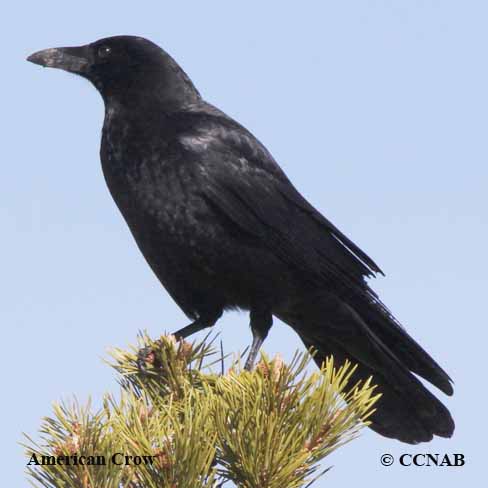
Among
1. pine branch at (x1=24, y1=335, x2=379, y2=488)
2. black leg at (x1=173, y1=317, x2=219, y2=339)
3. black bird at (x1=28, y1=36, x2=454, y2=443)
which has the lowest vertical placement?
pine branch at (x1=24, y1=335, x2=379, y2=488)

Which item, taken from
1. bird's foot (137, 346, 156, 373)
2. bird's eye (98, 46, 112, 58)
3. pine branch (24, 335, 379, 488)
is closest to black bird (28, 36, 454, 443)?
bird's eye (98, 46, 112, 58)

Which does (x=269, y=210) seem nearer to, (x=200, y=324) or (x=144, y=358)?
(x=200, y=324)

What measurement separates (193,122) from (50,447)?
278 centimetres

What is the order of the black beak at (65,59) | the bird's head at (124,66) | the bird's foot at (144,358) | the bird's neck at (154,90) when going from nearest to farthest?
the bird's foot at (144,358) < the bird's neck at (154,90) < the bird's head at (124,66) < the black beak at (65,59)

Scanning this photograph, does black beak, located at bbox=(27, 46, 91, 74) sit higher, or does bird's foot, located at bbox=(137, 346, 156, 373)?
black beak, located at bbox=(27, 46, 91, 74)

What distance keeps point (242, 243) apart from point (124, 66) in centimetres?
143

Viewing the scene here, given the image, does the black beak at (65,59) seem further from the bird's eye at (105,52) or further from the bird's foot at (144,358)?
the bird's foot at (144,358)

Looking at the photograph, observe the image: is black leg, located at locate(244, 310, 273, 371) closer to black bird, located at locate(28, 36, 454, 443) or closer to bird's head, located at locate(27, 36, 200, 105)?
black bird, located at locate(28, 36, 454, 443)

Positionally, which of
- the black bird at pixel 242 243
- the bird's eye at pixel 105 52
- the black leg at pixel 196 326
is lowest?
the black leg at pixel 196 326

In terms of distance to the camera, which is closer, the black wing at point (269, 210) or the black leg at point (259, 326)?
the black leg at point (259, 326)

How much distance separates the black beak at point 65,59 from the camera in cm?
588

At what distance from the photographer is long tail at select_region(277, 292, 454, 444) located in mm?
4984

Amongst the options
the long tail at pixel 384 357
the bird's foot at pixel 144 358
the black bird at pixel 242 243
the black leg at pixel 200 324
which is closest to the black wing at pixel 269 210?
the black bird at pixel 242 243

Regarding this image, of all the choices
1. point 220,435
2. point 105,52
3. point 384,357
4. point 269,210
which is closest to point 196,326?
point 269,210
